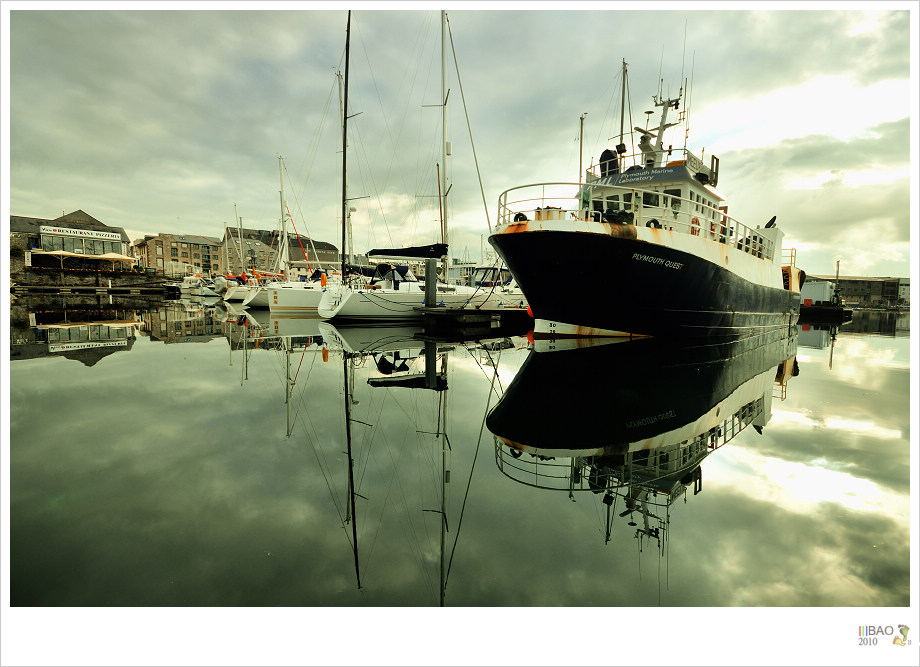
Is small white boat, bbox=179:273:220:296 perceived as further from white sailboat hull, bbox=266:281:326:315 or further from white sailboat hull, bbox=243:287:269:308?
white sailboat hull, bbox=266:281:326:315

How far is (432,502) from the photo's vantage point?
3.46 meters

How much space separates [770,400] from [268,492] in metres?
7.81

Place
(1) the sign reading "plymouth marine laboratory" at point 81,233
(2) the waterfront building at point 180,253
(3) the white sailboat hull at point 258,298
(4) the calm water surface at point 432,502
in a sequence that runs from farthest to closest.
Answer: (2) the waterfront building at point 180,253, (1) the sign reading "plymouth marine laboratory" at point 81,233, (3) the white sailboat hull at point 258,298, (4) the calm water surface at point 432,502

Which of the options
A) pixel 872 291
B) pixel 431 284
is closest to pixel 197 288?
pixel 431 284

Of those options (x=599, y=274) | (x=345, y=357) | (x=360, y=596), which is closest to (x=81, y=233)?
(x=345, y=357)

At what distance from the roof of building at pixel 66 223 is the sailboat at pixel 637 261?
7919 cm

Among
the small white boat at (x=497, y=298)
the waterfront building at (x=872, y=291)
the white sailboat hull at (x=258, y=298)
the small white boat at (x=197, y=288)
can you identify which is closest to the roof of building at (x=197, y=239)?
the small white boat at (x=197, y=288)

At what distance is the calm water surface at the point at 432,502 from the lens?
2443 mm

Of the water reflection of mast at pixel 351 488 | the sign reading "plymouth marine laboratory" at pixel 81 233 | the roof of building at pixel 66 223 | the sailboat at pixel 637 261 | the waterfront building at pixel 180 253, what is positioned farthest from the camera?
the waterfront building at pixel 180 253

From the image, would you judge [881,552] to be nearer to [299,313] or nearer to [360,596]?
[360,596]

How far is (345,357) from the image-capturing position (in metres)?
11.6

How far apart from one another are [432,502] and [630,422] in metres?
3.32

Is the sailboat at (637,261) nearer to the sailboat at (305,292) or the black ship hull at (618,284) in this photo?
the black ship hull at (618,284)

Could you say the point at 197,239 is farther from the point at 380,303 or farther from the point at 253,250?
the point at 380,303
